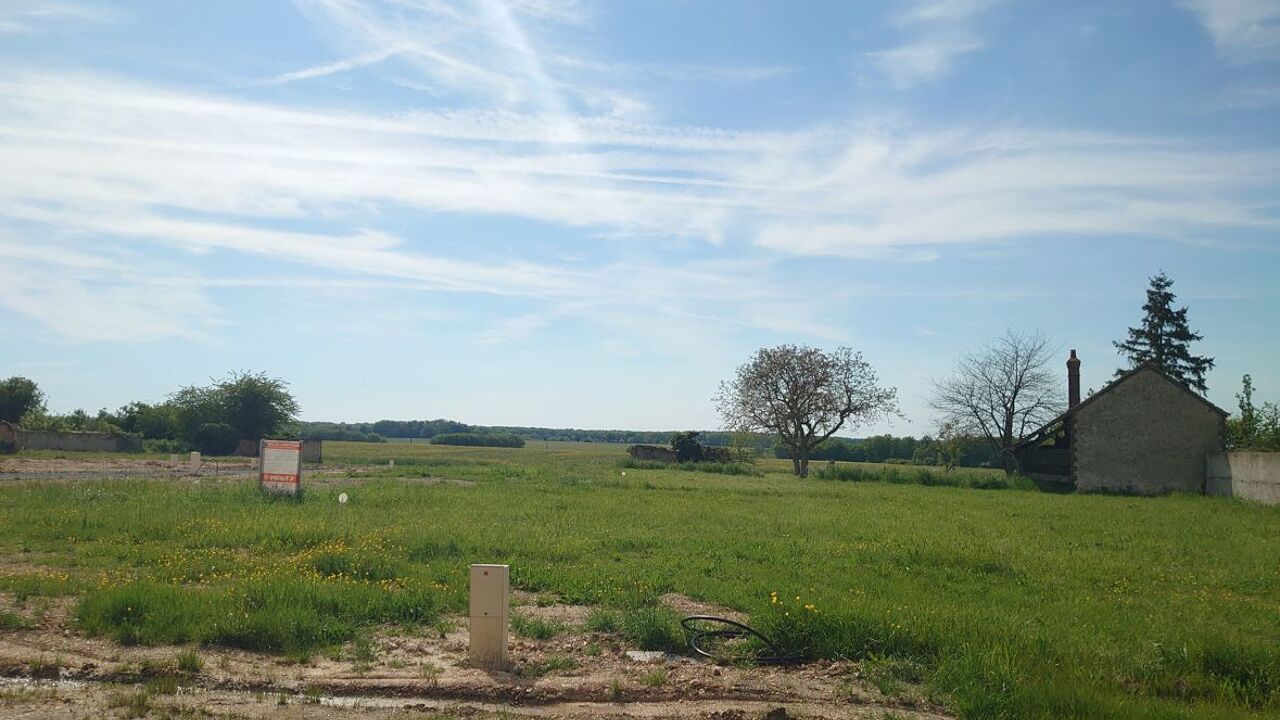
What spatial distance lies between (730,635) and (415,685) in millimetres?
3385

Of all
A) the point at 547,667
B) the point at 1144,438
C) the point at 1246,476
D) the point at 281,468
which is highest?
A: the point at 1144,438

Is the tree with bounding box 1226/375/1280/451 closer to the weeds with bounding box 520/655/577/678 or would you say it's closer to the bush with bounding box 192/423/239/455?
the weeds with bounding box 520/655/577/678

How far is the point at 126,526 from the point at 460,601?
8.82 meters

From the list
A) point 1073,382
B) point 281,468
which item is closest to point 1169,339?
point 1073,382

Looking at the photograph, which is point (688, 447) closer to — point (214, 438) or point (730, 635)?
point (214, 438)

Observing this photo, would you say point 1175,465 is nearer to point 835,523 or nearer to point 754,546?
point 835,523

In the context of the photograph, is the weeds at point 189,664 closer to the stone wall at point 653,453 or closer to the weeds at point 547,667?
the weeds at point 547,667

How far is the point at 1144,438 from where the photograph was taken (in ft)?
139

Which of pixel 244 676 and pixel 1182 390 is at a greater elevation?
pixel 1182 390

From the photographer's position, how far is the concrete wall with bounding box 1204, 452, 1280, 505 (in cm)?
3225

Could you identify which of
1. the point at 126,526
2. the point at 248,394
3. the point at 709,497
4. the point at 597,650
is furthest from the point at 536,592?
the point at 248,394

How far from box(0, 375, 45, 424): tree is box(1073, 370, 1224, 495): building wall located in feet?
231

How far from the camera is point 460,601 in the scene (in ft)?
36.3

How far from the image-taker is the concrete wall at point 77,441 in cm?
5822
